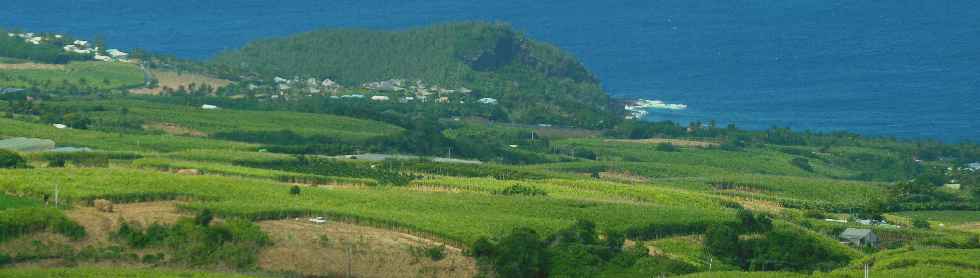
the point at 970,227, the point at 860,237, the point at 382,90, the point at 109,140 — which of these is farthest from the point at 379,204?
the point at 382,90

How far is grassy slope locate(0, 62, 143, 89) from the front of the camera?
560 feet

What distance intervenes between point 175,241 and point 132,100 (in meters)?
76.1

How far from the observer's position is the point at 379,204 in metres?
95.4

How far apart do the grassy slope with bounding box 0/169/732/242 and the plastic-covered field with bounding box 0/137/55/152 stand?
1638cm

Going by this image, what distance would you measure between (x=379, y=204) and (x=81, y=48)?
102 metres

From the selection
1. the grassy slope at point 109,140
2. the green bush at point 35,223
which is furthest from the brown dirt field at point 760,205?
the green bush at point 35,223

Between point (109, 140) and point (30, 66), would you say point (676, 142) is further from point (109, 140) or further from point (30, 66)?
point (30, 66)

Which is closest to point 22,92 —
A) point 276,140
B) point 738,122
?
point 276,140

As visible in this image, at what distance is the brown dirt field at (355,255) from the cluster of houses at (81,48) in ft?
345

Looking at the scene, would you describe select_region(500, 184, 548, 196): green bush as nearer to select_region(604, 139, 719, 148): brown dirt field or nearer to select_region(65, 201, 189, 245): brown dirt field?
select_region(65, 201, 189, 245): brown dirt field

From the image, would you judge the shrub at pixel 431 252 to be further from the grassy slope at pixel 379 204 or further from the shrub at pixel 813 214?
the shrub at pixel 813 214

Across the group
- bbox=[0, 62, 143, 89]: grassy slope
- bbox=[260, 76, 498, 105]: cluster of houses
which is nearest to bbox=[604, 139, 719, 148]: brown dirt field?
bbox=[260, 76, 498, 105]: cluster of houses

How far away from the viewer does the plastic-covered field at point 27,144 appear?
11500 centimetres

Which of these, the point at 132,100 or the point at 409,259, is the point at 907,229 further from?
the point at 132,100
